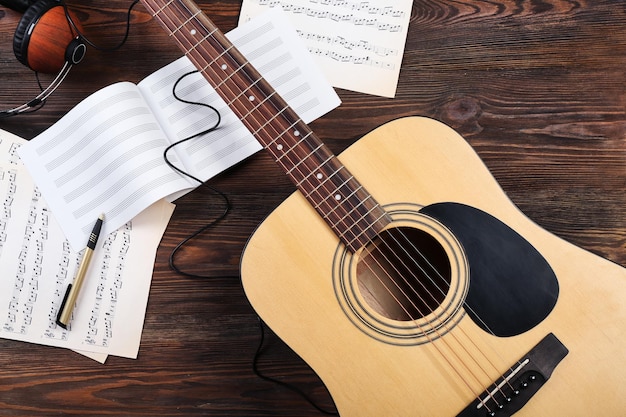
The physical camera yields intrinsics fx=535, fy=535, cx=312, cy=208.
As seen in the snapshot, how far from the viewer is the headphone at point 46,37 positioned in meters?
1.08

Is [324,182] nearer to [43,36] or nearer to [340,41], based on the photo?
[340,41]

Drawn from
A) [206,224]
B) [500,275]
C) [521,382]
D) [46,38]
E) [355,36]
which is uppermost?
[46,38]

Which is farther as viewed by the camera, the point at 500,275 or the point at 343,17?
the point at 343,17

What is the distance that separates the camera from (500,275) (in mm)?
912

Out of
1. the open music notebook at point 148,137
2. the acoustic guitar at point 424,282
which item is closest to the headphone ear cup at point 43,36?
the open music notebook at point 148,137

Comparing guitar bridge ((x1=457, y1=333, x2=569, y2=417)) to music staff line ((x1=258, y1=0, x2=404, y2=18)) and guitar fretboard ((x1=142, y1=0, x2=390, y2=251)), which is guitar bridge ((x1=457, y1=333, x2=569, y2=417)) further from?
music staff line ((x1=258, y1=0, x2=404, y2=18))

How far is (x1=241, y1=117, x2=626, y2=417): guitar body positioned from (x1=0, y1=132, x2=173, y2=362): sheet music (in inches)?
13.7

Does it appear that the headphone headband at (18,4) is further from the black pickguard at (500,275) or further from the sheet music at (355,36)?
the black pickguard at (500,275)

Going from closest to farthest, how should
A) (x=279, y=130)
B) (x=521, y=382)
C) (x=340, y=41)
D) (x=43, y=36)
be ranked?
(x=521, y=382)
(x=279, y=130)
(x=43, y=36)
(x=340, y=41)

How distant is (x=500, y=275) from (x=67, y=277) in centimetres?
90

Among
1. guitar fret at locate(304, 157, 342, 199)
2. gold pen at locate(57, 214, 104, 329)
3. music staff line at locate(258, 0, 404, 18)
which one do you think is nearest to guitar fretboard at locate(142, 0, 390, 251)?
guitar fret at locate(304, 157, 342, 199)

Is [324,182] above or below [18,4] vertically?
below

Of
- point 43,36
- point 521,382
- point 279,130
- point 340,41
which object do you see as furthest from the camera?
point 340,41

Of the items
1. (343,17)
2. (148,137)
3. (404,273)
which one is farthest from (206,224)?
(343,17)
